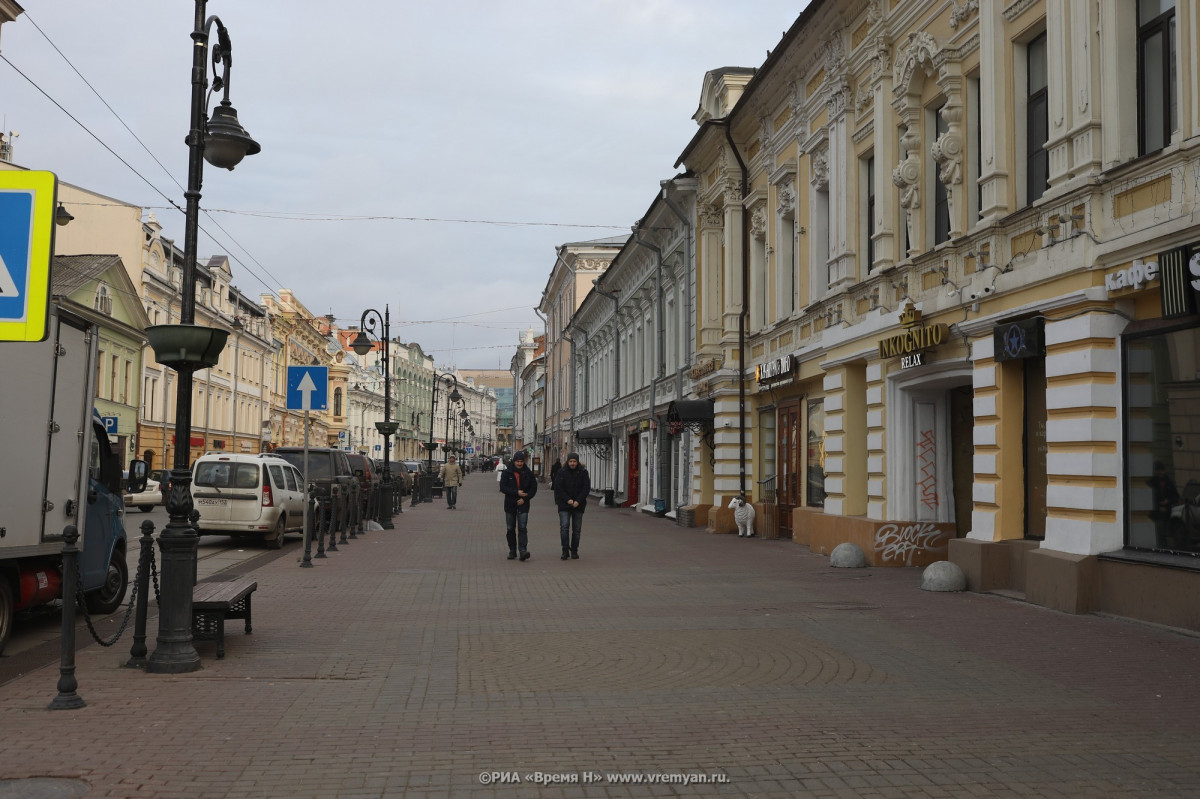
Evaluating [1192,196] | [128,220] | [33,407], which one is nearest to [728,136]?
[1192,196]

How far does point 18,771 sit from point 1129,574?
9.13 m

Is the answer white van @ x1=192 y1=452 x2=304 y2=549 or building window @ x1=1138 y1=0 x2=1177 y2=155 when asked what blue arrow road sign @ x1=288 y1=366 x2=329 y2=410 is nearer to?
white van @ x1=192 y1=452 x2=304 y2=549

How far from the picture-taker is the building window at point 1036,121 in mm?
12422

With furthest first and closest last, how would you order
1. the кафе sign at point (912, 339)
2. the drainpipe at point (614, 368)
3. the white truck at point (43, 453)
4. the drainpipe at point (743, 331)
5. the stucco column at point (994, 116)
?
1. the drainpipe at point (614, 368)
2. the drainpipe at point (743, 331)
3. the кафе sign at point (912, 339)
4. the stucco column at point (994, 116)
5. the white truck at point (43, 453)

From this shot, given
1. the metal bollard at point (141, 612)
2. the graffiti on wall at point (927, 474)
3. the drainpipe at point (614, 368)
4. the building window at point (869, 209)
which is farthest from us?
the drainpipe at point (614, 368)

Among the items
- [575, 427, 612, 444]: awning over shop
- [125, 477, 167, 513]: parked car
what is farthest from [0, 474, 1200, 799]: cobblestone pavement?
[575, 427, 612, 444]: awning over shop

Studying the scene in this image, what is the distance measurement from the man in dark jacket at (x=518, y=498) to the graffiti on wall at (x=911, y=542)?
536 cm

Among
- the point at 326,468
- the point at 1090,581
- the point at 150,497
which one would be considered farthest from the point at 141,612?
the point at 150,497

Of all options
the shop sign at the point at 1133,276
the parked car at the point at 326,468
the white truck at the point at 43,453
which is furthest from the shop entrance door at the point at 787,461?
the white truck at the point at 43,453

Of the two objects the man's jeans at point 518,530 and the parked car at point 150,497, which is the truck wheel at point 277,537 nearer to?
the man's jeans at point 518,530

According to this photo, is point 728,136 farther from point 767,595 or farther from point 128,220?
point 128,220

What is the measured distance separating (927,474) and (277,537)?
11.5 m

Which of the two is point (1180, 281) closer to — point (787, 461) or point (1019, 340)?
point (1019, 340)

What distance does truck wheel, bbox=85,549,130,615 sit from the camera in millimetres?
11039
